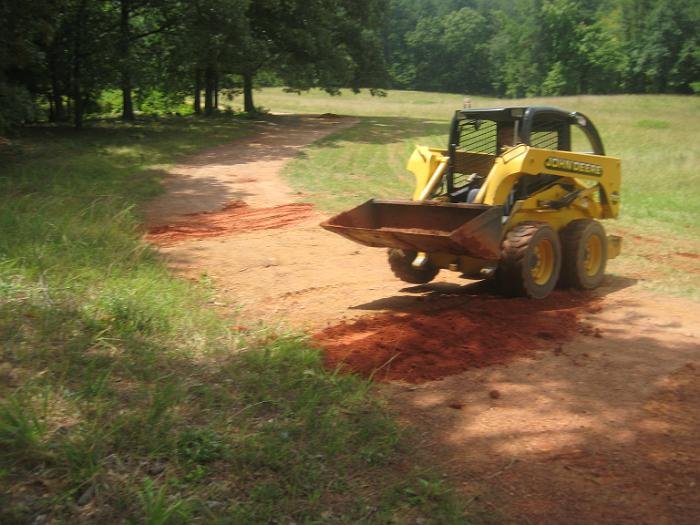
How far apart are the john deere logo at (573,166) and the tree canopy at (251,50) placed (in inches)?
499

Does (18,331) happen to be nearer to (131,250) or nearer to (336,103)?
(131,250)

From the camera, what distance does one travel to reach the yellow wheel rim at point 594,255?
954 centimetres

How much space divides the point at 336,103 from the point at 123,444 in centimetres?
5535

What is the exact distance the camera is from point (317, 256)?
36.3 feet

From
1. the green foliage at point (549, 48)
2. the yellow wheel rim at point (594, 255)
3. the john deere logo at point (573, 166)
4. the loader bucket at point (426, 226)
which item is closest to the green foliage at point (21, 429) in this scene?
the loader bucket at point (426, 226)

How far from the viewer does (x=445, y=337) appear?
23.4 feet

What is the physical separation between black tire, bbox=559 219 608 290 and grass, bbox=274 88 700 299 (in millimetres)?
749

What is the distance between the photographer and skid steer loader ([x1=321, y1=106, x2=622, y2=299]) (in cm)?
805

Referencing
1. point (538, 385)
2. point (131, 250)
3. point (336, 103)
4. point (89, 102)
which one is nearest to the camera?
point (538, 385)

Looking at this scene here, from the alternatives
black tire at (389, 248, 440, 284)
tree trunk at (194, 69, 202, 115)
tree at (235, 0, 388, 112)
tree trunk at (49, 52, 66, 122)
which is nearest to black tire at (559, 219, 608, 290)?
black tire at (389, 248, 440, 284)

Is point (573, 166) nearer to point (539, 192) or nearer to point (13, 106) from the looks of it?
point (539, 192)

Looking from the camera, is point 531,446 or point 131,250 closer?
point 531,446

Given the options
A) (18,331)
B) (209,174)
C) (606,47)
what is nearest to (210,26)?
(209,174)

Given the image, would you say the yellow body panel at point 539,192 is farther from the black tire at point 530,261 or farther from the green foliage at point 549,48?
the green foliage at point 549,48
